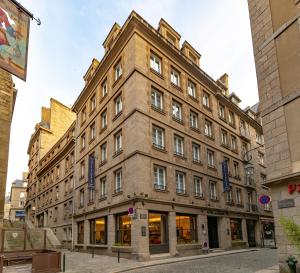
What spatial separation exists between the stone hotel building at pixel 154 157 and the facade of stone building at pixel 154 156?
0.08 m

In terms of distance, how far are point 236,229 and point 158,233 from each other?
38.6 ft

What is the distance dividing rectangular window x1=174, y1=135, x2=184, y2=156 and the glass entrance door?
17.0 ft

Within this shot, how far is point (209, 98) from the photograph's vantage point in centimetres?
2994

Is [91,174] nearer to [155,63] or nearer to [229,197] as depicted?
[155,63]

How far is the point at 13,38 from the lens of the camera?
332 inches

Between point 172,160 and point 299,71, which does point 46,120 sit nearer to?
point 172,160

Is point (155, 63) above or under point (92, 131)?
above

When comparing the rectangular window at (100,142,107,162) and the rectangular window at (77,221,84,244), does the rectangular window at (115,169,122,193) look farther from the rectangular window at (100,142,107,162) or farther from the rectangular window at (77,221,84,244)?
the rectangular window at (77,221,84,244)

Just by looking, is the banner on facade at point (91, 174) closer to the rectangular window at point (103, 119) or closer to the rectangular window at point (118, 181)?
the rectangular window at point (103, 119)

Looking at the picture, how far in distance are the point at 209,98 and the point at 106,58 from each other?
1068 cm

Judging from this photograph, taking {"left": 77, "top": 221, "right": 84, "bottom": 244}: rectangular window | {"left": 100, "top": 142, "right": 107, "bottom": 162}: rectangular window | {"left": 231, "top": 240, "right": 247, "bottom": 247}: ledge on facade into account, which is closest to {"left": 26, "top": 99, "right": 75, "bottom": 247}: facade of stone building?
{"left": 77, "top": 221, "right": 84, "bottom": 244}: rectangular window

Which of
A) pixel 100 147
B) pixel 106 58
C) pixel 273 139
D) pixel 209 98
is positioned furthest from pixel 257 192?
pixel 273 139

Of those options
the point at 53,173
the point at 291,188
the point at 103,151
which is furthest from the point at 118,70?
the point at 53,173

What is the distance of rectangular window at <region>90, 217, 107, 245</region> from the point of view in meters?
23.2
